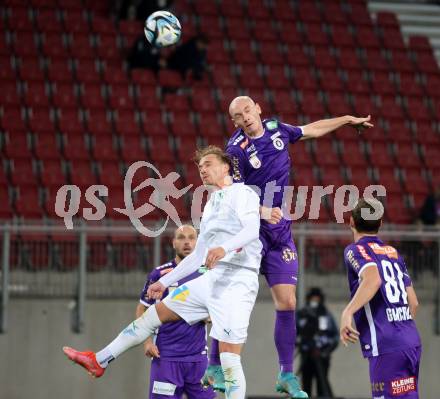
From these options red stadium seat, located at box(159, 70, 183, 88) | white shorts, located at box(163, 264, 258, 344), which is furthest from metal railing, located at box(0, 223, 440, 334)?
white shorts, located at box(163, 264, 258, 344)

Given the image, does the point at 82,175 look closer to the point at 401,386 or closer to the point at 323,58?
the point at 323,58

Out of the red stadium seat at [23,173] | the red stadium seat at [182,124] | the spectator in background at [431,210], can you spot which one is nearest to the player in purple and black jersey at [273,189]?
the red stadium seat at [23,173]

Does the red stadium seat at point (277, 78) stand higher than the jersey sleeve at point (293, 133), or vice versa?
the red stadium seat at point (277, 78)

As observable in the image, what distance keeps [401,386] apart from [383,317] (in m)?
0.46

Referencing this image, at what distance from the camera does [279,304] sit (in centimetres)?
818

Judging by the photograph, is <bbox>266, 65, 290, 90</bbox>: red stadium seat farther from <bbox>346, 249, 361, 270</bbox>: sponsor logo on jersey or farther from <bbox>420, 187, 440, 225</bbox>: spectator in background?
<bbox>346, 249, 361, 270</bbox>: sponsor logo on jersey

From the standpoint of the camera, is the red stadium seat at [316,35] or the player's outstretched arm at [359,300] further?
the red stadium seat at [316,35]

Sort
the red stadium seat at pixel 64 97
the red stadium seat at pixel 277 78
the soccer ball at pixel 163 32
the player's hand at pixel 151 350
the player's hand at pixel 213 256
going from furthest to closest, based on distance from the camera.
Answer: the red stadium seat at pixel 277 78, the red stadium seat at pixel 64 97, the player's hand at pixel 151 350, the soccer ball at pixel 163 32, the player's hand at pixel 213 256

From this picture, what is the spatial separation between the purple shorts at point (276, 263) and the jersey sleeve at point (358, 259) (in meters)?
1.06

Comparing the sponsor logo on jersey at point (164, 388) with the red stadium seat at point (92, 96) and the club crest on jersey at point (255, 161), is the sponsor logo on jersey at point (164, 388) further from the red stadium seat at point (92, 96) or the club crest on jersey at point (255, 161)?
the red stadium seat at point (92, 96)

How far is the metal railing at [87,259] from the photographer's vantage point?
1284cm

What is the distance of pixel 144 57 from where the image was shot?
1705cm

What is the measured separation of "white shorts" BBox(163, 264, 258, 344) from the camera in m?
7.43

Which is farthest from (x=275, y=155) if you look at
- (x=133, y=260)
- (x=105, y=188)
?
(x=105, y=188)
